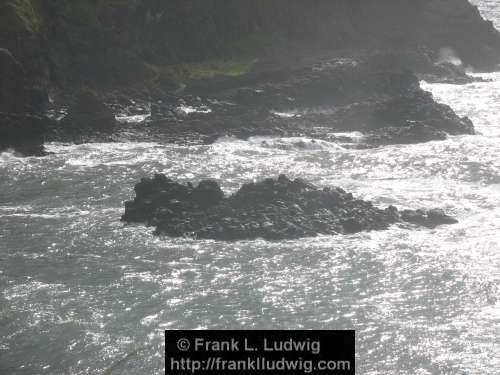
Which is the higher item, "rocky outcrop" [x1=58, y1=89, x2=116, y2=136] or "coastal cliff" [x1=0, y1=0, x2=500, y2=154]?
"coastal cliff" [x1=0, y1=0, x2=500, y2=154]

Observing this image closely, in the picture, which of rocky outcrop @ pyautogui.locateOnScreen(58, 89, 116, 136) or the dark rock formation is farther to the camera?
rocky outcrop @ pyautogui.locateOnScreen(58, 89, 116, 136)

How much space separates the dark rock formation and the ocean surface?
109 centimetres

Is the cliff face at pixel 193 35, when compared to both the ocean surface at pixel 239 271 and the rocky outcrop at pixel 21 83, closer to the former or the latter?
the rocky outcrop at pixel 21 83

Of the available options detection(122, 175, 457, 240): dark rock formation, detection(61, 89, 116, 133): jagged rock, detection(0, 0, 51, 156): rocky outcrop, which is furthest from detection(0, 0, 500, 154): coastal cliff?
detection(122, 175, 457, 240): dark rock formation

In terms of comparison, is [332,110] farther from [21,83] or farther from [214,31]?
[21,83]

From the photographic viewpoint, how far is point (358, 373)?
40531 mm

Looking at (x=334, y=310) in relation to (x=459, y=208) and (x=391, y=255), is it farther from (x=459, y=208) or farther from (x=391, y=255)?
(x=459, y=208)

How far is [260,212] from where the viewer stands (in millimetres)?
60250

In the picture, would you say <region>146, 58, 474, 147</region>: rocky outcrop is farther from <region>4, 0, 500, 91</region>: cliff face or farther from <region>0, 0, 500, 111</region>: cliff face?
<region>4, 0, 500, 91</region>: cliff face

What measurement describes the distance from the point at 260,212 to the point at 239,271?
27.8 feet

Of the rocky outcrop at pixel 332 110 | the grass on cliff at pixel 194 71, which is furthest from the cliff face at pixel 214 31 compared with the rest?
the rocky outcrop at pixel 332 110

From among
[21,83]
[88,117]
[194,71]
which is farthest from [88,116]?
[194,71]

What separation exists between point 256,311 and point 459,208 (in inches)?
917

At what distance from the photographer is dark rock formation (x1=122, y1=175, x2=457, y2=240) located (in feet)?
193
